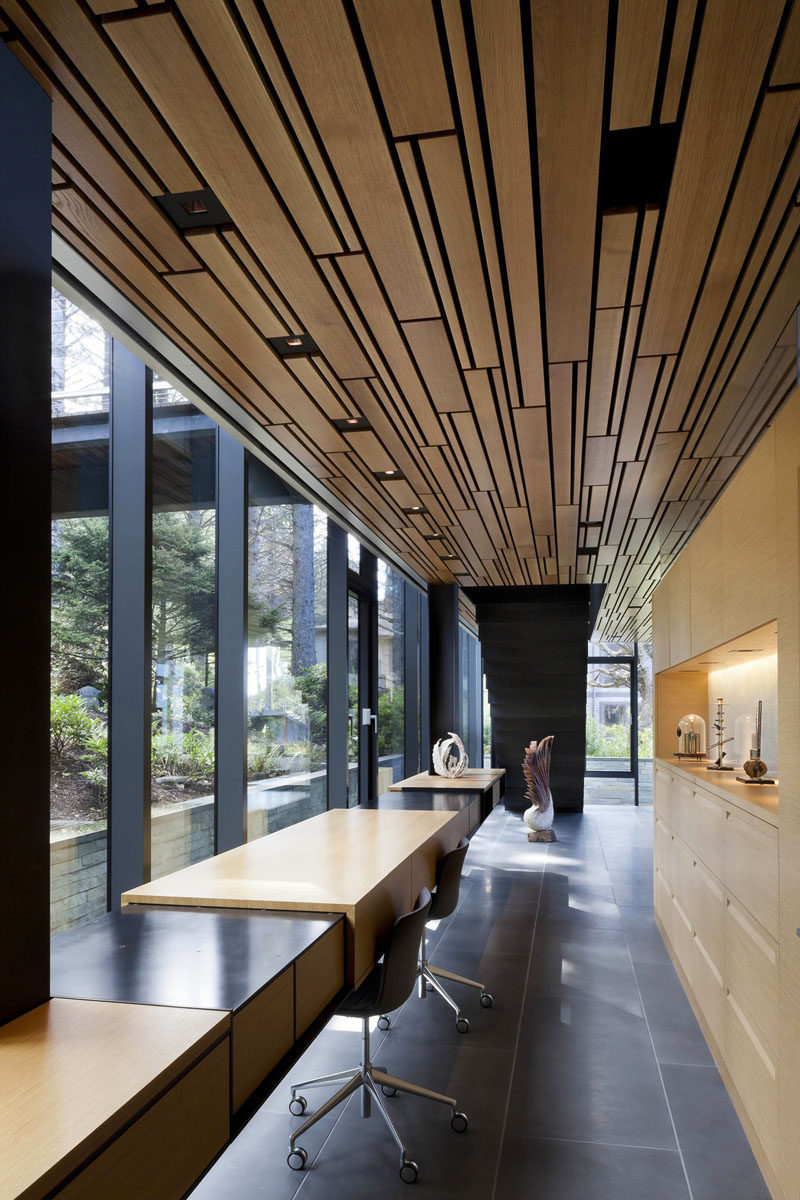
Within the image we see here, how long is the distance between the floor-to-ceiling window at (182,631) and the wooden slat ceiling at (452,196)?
1.61ft

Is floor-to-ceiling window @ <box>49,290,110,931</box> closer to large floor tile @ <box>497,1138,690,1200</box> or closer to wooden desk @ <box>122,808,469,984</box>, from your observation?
wooden desk @ <box>122,808,469,984</box>

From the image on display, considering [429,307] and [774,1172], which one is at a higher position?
[429,307]

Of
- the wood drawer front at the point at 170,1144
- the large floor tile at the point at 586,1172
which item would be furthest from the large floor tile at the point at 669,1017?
the wood drawer front at the point at 170,1144

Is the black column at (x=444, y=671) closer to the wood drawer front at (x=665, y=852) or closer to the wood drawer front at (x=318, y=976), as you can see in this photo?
the wood drawer front at (x=665, y=852)

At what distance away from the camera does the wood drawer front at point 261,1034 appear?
1854 mm

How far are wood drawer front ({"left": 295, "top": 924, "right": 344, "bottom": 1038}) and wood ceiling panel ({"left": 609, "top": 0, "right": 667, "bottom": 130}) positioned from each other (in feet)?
7.01

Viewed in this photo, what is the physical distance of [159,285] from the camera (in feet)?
9.26

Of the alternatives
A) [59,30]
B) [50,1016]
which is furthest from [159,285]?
[50,1016]

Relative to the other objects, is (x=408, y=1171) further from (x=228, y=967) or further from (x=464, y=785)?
(x=464, y=785)

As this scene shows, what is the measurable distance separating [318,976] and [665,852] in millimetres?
4183

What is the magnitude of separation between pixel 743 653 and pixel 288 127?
331 centimetres

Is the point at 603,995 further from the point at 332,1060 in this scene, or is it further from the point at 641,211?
the point at 641,211

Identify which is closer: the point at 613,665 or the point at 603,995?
→ the point at 603,995

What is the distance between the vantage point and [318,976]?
2.36m
